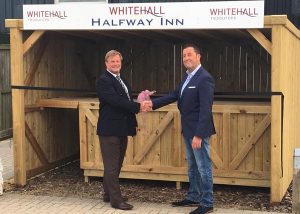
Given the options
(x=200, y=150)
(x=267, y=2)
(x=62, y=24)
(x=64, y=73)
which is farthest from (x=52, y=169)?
(x=267, y=2)

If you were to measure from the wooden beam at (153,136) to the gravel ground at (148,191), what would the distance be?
46 cm

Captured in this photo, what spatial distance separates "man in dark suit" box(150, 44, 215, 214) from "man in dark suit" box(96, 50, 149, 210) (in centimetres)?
61

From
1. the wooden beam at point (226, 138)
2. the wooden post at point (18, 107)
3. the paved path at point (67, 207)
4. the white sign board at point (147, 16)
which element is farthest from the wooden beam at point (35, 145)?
the wooden beam at point (226, 138)

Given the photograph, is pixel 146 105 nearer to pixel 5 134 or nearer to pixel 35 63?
pixel 35 63

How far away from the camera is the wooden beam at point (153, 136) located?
7305 millimetres

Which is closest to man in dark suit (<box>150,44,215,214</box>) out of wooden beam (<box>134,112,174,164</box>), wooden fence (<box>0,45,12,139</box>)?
wooden beam (<box>134,112,174,164</box>)

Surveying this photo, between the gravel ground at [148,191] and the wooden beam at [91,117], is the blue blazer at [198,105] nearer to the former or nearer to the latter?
the gravel ground at [148,191]

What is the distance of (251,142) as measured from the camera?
692 cm

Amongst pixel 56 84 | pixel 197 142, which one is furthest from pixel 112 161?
pixel 56 84

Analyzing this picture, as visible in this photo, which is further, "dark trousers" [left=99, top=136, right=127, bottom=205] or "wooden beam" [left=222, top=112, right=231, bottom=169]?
"wooden beam" [left=222, top=112, right=231, bottom=169]

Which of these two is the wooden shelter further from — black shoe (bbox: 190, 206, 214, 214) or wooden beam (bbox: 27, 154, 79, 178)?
black shoe (bbox: 190, 206, 214, 214)

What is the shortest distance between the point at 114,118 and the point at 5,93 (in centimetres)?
617

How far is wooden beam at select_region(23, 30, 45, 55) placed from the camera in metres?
7.20

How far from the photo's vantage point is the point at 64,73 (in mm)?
8828
